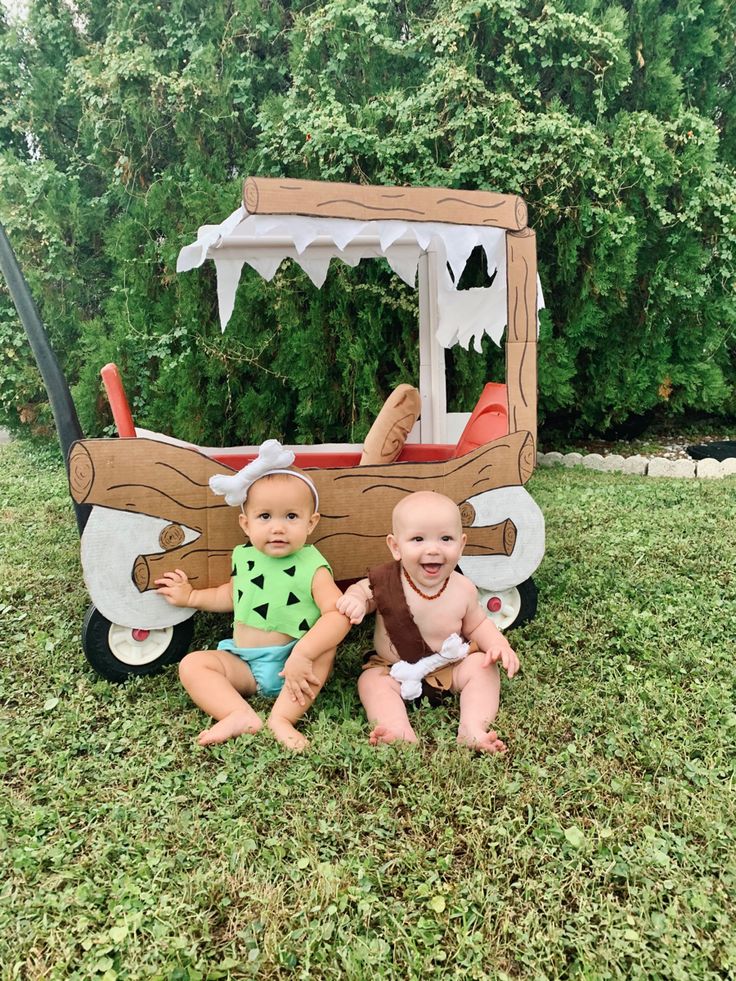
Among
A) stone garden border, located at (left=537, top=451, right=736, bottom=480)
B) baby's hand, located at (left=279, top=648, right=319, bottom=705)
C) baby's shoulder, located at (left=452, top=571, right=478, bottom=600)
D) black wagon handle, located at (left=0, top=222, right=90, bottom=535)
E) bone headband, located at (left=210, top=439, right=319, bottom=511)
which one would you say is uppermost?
black wagon handle, located at (left=0, top=222, right=90, bottom=535)

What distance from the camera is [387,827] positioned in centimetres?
220

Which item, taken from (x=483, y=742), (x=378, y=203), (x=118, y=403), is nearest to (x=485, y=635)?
(x=483, y=742)

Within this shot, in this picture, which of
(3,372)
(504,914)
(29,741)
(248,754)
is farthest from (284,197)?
(3,372)

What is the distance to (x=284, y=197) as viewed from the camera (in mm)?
2822

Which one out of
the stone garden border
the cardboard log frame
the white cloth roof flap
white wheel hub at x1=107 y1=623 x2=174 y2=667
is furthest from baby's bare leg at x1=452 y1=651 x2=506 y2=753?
the stone garden border

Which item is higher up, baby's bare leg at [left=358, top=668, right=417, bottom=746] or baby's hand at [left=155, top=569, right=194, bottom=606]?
baby's hand at [left=155, top=569, right=194, bottom=606]

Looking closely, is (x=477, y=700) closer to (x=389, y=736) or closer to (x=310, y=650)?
(x=389, y=736)

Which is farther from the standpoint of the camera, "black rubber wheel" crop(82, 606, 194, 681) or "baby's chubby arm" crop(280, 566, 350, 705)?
"black rubber wheel" crop(82, 606, 194, 681)

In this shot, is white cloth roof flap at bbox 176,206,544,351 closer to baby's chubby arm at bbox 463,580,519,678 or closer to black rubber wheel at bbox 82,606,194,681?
baby's chubby arm at bbox 463,580,519,678

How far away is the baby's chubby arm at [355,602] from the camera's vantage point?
2.71m

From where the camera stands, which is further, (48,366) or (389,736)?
(48,366)

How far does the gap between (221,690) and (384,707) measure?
2.01 feet

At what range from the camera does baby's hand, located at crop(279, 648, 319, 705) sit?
2.66 meters

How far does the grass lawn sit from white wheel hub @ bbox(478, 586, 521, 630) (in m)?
0.09
